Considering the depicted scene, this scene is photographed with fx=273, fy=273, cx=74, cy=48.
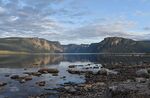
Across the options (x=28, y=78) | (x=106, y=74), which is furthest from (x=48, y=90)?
(x=106, y=74)

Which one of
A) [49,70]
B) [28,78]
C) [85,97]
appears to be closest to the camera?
[85,97]

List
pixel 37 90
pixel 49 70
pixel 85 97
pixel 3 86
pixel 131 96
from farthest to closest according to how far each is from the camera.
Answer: pixel 49 70 < pixel 3 86 < pixel 37 90 < pixel 85 97 < pixel 131 96

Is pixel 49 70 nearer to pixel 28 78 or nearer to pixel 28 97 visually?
pixel 28 78

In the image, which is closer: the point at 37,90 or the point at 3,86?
the point at 37,90

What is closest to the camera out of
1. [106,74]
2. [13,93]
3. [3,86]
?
[13,93]

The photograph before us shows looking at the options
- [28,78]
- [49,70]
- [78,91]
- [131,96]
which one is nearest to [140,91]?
[131,96]

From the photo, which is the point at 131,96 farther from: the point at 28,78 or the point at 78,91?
the point at 28,78

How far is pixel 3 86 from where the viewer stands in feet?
154

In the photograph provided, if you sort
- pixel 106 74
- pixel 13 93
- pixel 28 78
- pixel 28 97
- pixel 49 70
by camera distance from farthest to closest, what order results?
pixel 49 70
pixel 106 74
pixel 28 78
pixel 13 93
pixel 28 97

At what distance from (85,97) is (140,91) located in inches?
644

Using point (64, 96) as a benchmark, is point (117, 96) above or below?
above

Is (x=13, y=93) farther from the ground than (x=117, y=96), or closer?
closer

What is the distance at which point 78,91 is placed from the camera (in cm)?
3984

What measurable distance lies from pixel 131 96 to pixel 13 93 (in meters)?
26.1
